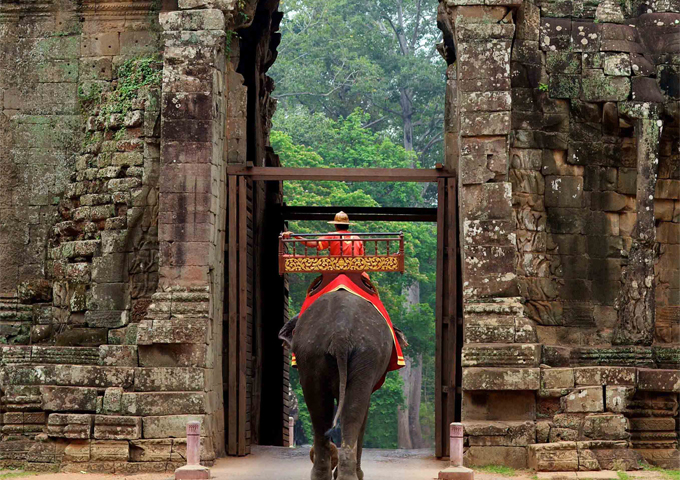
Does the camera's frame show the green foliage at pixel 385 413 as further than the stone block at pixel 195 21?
Yes

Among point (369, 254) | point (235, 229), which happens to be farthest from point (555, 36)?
point (235, 229)

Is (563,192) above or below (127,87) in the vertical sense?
below

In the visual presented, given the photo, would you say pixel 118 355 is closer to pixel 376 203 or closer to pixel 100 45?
pixel 100 45

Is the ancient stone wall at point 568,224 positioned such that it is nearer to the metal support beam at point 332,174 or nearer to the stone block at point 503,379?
the stone block at point 503,379

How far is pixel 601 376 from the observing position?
12.2 meters

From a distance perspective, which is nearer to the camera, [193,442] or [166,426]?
[193,442]

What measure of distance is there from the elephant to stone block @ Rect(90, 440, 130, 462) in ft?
9.48

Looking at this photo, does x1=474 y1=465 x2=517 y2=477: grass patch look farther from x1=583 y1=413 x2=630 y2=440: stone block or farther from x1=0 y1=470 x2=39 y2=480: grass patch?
x1=0 y1=470 x2=39 y2=480: grass patch

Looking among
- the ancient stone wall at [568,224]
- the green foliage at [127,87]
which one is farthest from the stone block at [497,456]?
the green foliage at [127,87]

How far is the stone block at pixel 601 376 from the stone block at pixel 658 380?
0.51ft

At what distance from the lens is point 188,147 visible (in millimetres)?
12828

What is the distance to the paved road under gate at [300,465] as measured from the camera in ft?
38.6

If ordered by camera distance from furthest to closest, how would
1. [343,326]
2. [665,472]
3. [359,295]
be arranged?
[665,472]
[359,295]
[343,326]

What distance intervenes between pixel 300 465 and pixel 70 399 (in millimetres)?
2497
